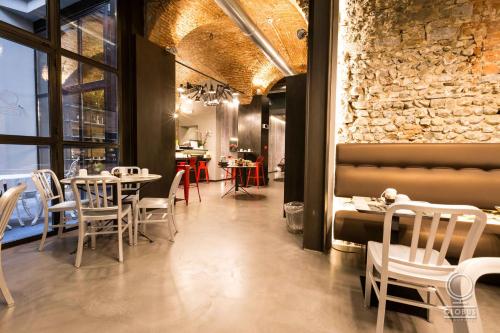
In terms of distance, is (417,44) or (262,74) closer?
(417,44)

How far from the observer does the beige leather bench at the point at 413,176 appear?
2502 millimetres

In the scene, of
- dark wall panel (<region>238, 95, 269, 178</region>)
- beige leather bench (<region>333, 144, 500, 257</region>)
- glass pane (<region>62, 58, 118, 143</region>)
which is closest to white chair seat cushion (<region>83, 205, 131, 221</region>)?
glass pane (<region>62, 58, 118, 143</region>)

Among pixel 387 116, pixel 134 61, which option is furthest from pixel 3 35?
pixel 387 116

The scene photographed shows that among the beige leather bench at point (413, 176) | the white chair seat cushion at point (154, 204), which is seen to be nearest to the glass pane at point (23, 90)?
the white chair seat cushion at point (154, 204)

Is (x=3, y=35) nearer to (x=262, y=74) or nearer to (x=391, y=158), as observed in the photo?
(x=391, y=158)

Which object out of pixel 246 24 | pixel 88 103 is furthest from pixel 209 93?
pixel 88 103

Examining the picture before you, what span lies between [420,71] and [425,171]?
1254 mm

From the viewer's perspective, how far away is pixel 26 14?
3.23 meters

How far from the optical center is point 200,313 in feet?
5.70

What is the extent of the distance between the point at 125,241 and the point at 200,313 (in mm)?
1900

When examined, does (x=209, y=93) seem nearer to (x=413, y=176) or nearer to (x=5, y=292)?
(x=413, y=176)

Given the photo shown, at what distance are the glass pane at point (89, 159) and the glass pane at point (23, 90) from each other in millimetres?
528

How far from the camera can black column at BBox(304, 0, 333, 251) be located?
2.70 metres

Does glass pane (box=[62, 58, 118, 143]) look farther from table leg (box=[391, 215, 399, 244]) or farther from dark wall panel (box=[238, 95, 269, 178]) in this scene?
dark wall panel (box=[238, 95, 269, 178])
